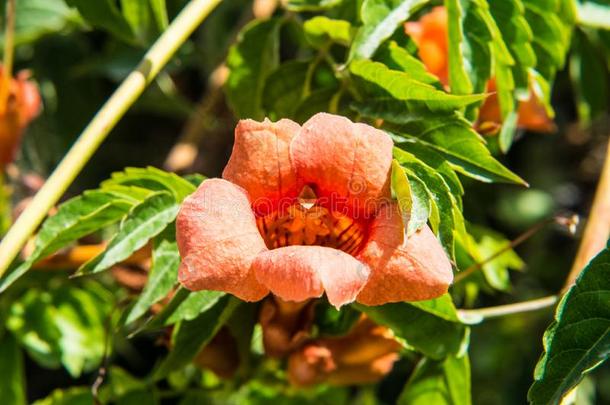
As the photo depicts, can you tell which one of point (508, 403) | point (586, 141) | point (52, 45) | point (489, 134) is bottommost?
point (508, 403)

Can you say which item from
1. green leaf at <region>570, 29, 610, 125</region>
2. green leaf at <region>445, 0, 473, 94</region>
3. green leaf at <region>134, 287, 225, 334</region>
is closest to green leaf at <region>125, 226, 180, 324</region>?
green leaf at <region>134, 287, 225, 334</region>

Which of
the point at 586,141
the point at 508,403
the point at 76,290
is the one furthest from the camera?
the point at 586,141

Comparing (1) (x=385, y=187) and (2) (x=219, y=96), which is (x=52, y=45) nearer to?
(2) (x=219, y=96)

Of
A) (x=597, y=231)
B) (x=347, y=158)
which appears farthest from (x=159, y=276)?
(x=597, y=231)

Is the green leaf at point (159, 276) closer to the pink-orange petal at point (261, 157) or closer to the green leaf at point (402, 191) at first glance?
the pink-orange petal at point (261, 157)

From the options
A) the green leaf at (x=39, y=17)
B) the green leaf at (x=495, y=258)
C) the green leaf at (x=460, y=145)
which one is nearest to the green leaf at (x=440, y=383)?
the green leaf at (x=495, y=258)

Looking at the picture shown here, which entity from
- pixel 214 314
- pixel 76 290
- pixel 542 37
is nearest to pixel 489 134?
pixel 542 37
